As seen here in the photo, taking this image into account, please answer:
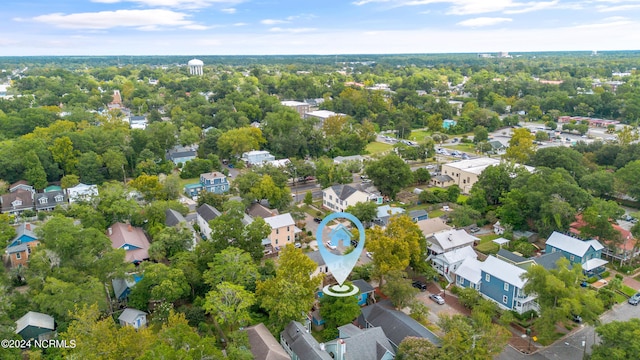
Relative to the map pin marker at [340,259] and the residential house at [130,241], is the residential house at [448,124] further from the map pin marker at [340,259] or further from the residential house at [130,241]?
the residential house at [130,241]

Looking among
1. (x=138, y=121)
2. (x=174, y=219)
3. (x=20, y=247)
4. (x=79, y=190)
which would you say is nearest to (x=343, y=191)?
(x=174, y=219)

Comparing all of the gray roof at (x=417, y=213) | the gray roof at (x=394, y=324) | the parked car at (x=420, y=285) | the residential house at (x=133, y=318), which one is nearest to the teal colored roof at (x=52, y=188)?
the residential house at (x=133, y=318)

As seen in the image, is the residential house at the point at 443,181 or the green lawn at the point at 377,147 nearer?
the residential house at the point at 443,181

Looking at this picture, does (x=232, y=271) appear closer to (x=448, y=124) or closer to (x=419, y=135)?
(x=419, y=135)

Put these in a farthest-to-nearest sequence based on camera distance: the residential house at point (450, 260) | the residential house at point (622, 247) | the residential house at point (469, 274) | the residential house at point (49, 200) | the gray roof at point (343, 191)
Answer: the residential house at point (49, 200), the gray roof at point (343, 191), the residential house at point (622, 247), the residential house at point (450, 260), the residential house at point (469, 274)

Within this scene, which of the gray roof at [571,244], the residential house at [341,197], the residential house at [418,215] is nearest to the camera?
the gray roof at [571,244]

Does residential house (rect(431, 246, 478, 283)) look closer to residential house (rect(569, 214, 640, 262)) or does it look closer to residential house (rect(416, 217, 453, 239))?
residential house (rect(416, 217, 453, 239))
